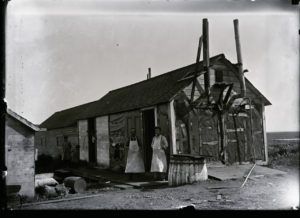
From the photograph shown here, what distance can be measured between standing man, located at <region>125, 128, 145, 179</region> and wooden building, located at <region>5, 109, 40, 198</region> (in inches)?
170

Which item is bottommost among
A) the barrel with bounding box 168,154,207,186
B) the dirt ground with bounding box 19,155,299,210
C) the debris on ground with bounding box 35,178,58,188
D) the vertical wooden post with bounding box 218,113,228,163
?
the dirt ground with bounding box 19,155,299,210

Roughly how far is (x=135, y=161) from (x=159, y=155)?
1667 millimetres

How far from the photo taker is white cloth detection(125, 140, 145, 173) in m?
13.3

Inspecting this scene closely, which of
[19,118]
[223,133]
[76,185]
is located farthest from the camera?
[223,133]

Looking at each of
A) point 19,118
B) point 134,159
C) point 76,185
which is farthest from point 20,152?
point 134,159

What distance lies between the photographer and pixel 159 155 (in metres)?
12.1

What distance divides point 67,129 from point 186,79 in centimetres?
1455

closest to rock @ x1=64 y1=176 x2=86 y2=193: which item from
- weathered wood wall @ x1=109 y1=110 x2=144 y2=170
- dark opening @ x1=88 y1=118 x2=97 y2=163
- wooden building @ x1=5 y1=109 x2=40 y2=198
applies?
wooden building @ x1=5 y1=109 x2=40 y2=198

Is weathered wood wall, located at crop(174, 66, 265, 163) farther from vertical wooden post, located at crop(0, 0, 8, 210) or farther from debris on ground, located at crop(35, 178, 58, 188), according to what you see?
vertical wooden post, located at crop(0, 0, 8, 210)

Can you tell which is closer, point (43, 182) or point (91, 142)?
point (43, 182)

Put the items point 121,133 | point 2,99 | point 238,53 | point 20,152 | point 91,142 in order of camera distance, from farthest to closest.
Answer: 1. point 91,142
2. point 121,133
3. point 238,53
4. point 20,152
5. point 2,99

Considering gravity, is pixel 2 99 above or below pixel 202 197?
above

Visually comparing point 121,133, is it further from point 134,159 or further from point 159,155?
point 159,155
